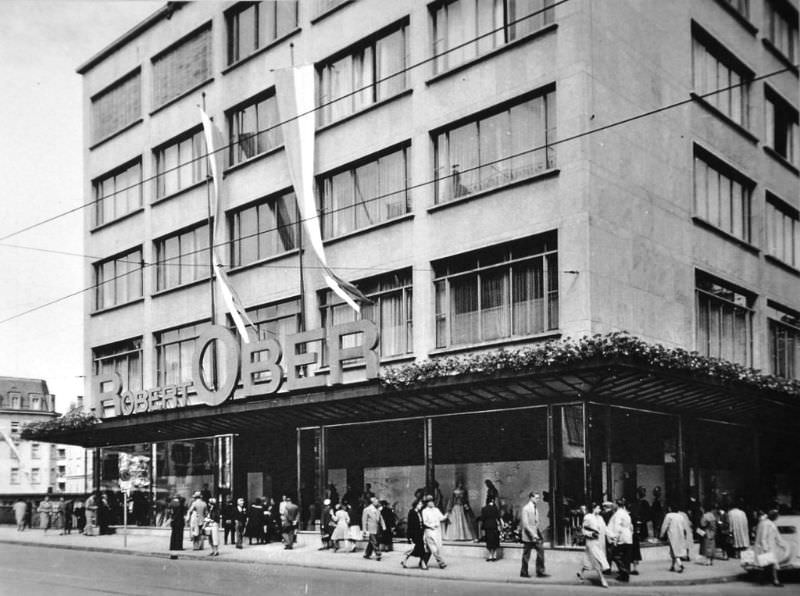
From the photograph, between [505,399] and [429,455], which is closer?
[505,399]

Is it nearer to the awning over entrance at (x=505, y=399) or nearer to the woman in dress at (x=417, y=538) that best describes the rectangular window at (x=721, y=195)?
the awning over entrance at (x=505, y=399)

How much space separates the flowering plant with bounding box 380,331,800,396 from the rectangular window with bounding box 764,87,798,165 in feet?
34.1

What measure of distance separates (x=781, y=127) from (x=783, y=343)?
7779 mm

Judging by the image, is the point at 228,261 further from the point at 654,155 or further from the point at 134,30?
the point at 654,155

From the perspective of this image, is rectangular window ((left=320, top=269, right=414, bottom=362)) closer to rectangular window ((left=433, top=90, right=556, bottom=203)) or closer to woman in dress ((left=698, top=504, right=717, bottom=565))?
rectangular window ((left=433, top=90, right=556, bottom=203))

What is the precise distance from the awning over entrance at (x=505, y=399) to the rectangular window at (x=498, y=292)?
2016 millimetres

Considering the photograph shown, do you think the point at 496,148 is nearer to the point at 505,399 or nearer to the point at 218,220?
the point at 505,399

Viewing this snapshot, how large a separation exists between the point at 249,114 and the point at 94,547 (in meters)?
17.1

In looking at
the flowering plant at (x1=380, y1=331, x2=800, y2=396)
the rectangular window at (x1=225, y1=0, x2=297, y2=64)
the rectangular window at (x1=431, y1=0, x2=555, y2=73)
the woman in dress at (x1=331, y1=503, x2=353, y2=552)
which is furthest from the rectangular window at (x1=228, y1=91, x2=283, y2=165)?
the woman in dress at (x1=331, y1=503, x2=353, y2=552)

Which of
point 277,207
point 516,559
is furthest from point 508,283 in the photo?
point 277,207

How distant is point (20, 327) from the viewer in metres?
25.6

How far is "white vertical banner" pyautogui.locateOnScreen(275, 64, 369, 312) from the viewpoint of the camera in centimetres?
3362

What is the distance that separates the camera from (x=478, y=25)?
96.7 feet

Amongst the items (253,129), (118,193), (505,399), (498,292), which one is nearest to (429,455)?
(505,399)
